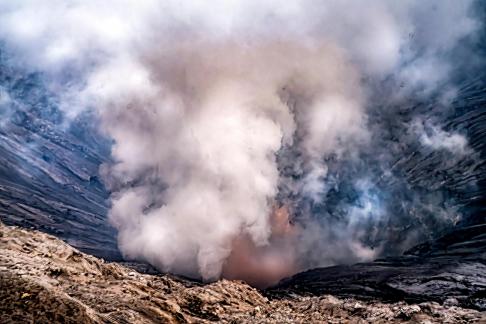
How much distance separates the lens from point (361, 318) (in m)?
42.6

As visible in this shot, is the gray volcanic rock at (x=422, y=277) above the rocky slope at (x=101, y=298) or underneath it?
above

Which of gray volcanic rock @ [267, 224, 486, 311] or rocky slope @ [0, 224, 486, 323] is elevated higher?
gray volcanic rock @ [267, 224, 486, 311]

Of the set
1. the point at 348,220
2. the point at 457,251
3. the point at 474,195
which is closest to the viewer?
the point at 457,251

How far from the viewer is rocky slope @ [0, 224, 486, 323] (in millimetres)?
16422

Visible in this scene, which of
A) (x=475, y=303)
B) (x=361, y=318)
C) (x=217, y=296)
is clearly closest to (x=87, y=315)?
(x=217, y=296)

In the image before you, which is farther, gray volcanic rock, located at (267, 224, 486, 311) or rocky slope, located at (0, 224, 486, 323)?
gray volcanic rock, located at (267, 224, 486, 311)

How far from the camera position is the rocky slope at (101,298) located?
16422 millimetres

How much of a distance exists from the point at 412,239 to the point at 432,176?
28867mm

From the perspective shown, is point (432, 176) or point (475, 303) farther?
point (432, 176)

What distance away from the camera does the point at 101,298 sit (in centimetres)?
2405

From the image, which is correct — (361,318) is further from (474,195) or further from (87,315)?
(474,195)

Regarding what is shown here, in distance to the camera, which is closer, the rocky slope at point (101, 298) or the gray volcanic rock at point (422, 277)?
the rocky slope at point (101, 298)

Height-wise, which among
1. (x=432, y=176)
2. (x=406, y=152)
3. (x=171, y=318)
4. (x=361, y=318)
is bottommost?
(x=171, y=318)

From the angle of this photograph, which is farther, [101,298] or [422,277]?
[422,277]
